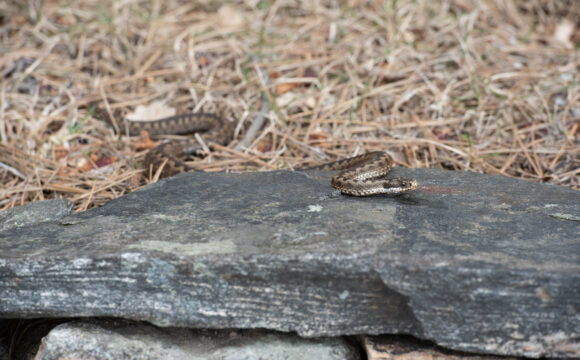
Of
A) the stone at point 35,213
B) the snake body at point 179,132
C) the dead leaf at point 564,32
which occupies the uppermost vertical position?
the dead leaf at point 564,32

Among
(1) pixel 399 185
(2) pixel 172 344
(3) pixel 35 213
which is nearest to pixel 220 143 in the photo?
(3) pixel 35 213

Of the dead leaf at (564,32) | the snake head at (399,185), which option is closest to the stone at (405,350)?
the snake head at (399,185)

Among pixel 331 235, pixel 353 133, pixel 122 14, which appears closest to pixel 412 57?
pixel 353 133

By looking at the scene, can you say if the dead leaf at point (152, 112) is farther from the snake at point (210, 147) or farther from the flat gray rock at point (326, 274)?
the flat gray rock at point (326, 274)

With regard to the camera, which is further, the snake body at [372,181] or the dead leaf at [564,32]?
the dead leaf at [564,32]

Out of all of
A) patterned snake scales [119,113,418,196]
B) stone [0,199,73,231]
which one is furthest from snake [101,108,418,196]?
stone [0,199,73,231]

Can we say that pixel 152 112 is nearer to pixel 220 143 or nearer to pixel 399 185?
pixel 220 143
